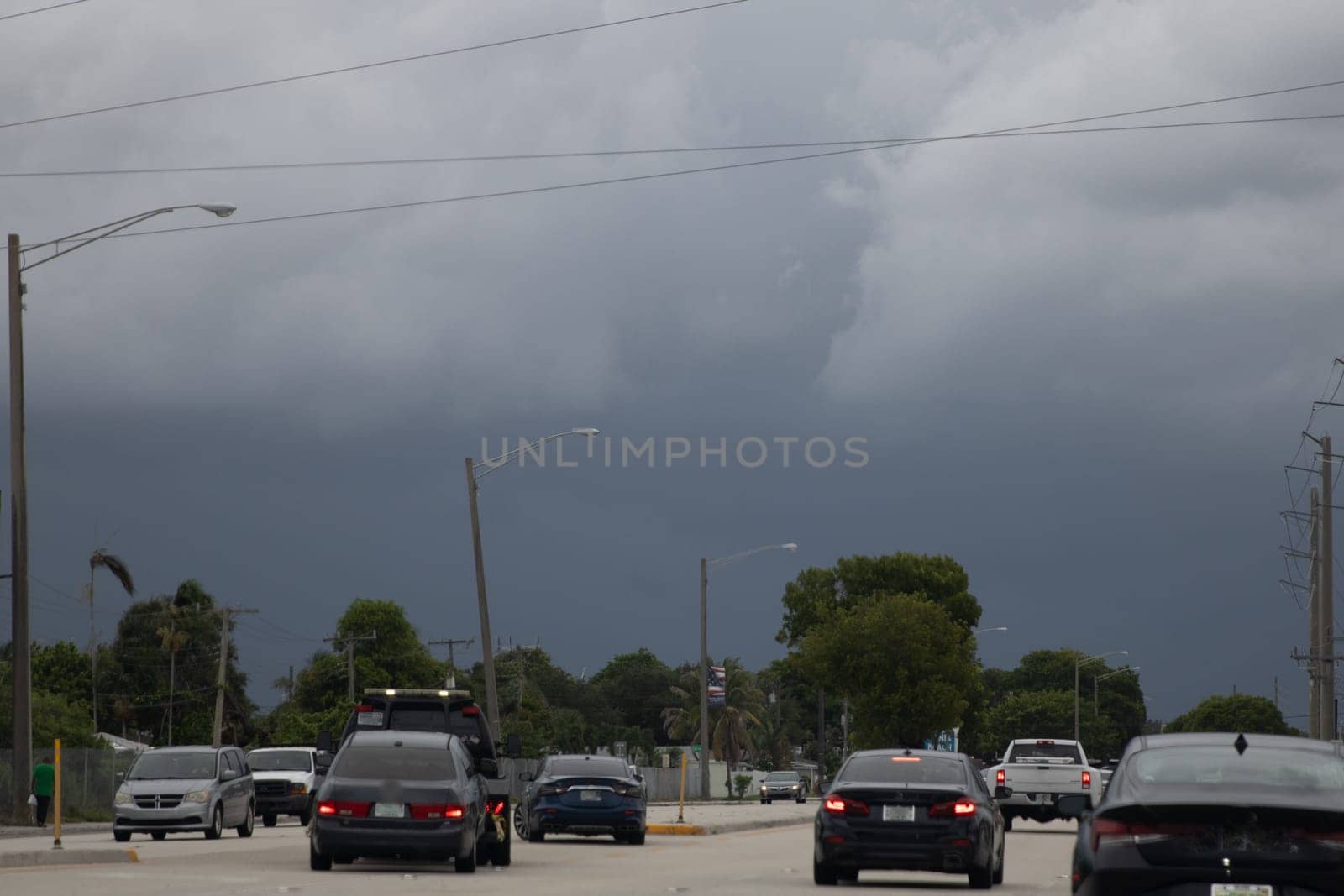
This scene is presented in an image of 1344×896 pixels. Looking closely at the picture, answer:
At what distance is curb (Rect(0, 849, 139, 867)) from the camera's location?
22.0 meters

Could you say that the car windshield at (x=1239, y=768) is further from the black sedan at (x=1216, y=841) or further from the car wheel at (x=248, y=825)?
the car wheel at (x=248, y=825)

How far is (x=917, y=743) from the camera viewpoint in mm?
75625

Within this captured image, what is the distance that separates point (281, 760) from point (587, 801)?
15285 mm

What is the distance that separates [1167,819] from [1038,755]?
28.7 m

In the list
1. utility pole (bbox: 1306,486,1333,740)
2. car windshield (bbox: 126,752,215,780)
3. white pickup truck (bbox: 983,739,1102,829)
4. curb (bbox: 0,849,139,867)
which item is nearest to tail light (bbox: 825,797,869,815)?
curb (bbox: 0,849,139,867)

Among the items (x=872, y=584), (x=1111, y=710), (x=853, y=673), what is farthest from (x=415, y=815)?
(x=1111, y=710)

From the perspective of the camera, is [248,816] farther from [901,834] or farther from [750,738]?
[750,738]

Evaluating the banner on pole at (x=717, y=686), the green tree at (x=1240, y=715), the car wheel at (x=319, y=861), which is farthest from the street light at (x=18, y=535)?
the green tree at (x=1240, y=715)

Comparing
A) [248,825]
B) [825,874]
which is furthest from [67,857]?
[248,825]

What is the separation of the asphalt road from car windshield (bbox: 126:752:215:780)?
2336mm

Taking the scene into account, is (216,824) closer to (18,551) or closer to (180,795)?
(180,795)

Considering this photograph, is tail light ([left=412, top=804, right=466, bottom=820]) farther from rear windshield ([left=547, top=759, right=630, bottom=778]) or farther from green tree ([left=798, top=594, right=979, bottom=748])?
green tree ([left=798, top=594, right=979, bottom=748])

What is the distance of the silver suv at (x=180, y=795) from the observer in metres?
31.7

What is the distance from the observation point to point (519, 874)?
2098cm
